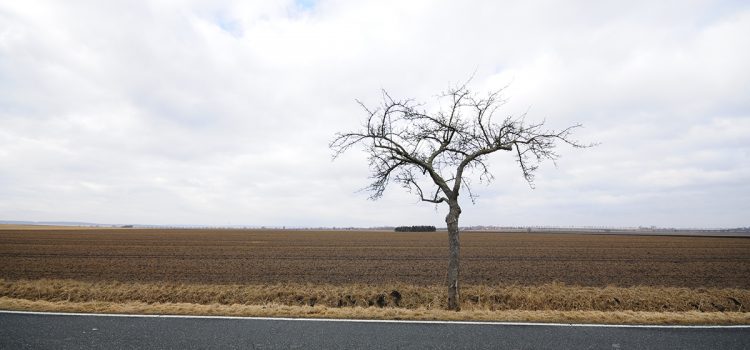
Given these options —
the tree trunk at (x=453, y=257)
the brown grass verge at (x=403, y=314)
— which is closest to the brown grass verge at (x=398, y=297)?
the tree trunk at (x=453, y=257)

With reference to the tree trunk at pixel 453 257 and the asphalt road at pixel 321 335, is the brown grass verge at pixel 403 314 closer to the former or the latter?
the asphalt road at pixel 321 335

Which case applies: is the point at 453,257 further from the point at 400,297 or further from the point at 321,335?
the point at 321,335

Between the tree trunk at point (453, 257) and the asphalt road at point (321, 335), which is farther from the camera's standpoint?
the tree trunk at point (453, 257)

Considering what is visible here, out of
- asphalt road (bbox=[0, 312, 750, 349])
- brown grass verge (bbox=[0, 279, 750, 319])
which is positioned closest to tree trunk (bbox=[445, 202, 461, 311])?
brown grass verge (bbox=[0, 279, 750, 319])

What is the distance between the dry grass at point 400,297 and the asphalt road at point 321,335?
158 inches

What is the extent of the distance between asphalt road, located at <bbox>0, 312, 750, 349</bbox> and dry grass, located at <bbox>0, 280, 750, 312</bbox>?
4.01 m

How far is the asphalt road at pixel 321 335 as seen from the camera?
6.33m

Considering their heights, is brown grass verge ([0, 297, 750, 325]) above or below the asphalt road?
below

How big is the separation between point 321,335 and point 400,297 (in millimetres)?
5753

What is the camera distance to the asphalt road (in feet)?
20.8

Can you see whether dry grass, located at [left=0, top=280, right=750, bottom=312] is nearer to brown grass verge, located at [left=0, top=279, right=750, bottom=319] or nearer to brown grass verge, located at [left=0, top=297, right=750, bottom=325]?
brown grass verge, located at [left=0, top=279, right=750, bottom=319]

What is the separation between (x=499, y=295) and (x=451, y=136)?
525cm

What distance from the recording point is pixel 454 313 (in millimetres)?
8758

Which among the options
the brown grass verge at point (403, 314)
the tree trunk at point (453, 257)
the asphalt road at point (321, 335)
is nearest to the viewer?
the asphalt road at point (321, 335)
